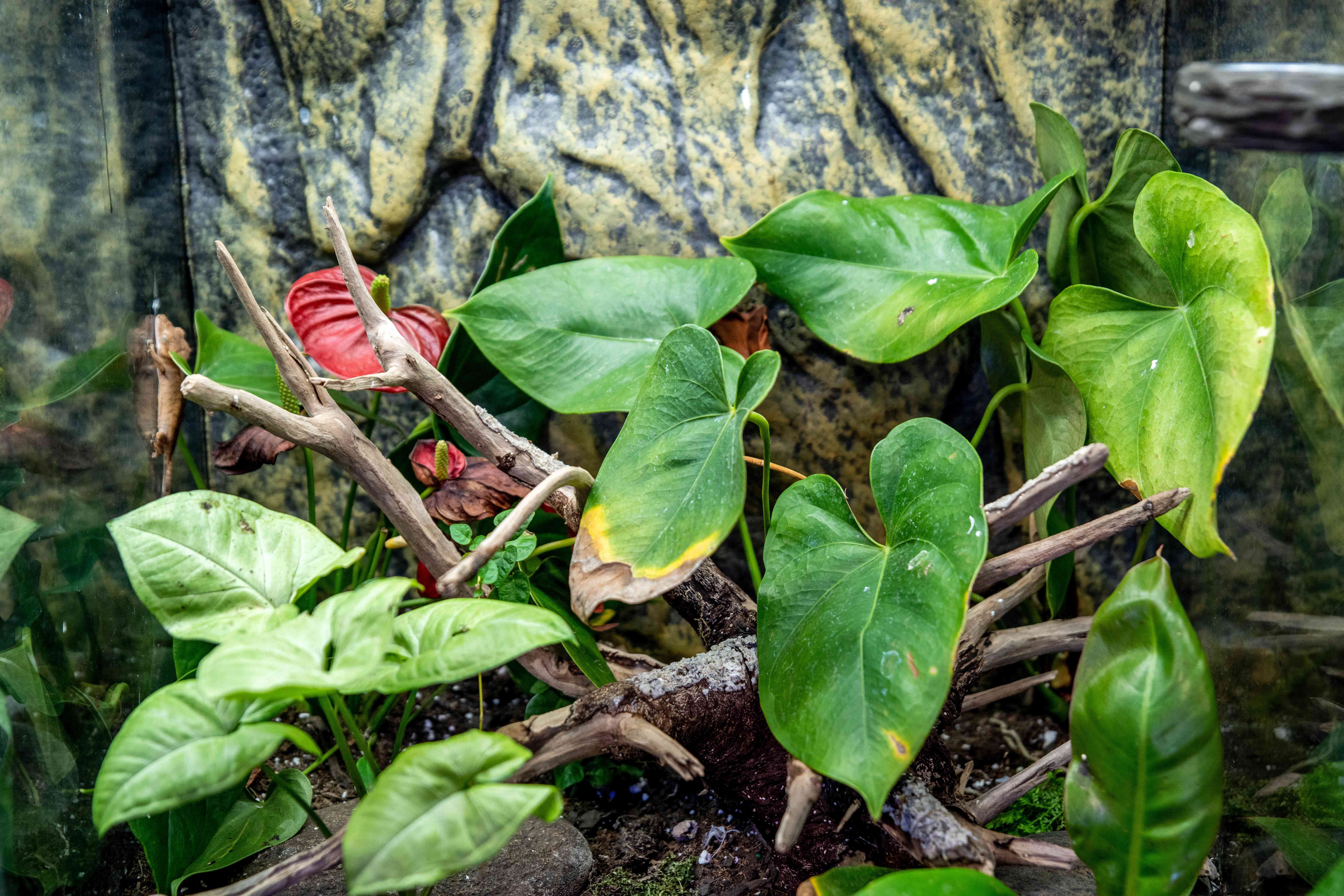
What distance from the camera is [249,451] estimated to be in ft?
3.68

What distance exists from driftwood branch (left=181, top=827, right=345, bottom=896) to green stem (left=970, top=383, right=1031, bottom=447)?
0.86 m

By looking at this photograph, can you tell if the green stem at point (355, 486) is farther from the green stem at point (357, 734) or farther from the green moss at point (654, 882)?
the green moss at point (654, 882)

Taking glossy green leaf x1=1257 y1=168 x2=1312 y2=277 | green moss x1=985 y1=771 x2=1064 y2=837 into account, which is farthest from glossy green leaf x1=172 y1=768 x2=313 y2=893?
glossy green leaf x1=1257 y1=168 x2=1312 y2=277

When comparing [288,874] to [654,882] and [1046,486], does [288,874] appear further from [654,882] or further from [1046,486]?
[1046,486]

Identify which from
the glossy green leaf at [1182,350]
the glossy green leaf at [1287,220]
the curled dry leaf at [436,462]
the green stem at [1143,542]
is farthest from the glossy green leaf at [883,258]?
the curled dry leaf at [436,462]

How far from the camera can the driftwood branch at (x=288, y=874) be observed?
73cm

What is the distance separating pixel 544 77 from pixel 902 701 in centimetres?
101

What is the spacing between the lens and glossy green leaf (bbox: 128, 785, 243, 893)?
35.0 inches

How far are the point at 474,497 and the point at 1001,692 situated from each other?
0.78 meters

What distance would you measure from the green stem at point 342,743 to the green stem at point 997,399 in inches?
32.1

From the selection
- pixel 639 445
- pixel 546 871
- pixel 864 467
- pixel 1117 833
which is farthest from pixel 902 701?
pixel 864 467

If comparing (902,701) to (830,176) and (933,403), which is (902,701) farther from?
(830,176)

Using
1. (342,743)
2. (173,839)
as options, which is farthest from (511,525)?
(173,839)

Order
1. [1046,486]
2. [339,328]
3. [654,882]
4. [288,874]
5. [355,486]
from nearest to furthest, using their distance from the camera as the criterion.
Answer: [288,874] → [1046,486] → [654,882] → [339,328] → [355,486]
